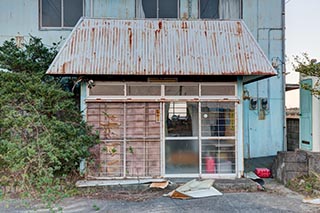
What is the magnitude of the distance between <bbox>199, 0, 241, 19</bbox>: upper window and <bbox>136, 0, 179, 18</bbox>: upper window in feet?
3.37

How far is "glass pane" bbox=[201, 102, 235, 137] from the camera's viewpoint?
8.12 m

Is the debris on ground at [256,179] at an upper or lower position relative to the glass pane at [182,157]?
lower

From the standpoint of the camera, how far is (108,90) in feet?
26.5

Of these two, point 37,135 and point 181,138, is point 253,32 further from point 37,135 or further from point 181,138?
point 37,135

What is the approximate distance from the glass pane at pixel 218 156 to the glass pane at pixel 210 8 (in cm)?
514

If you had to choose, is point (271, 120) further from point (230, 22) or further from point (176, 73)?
point (176, 73)

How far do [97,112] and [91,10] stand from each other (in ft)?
15.1

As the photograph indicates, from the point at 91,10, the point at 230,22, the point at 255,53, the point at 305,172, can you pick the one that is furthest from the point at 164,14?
the point at 305,172

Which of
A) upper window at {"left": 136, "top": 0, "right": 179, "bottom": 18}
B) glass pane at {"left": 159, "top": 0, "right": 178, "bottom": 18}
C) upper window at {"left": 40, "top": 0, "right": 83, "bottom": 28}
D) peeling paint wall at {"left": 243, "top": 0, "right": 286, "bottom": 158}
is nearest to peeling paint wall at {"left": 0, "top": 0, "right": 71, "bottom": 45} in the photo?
upper window at {"left": 40, "top": 0, "right": 83, "bottom": 28}

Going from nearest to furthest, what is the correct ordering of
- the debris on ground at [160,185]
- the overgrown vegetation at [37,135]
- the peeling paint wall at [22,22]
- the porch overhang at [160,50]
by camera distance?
the overgrown vegetation at [37,135] → the debris on ground at [160,185] → the porch overhang at [160,50] → the peeling paint wall at [22,22]

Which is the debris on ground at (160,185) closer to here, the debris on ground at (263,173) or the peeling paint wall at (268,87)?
the debris on ground at (263,173)

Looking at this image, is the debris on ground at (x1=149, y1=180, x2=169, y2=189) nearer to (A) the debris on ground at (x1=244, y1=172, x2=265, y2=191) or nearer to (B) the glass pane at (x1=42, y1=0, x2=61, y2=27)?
(A) the debris on ground at (x1=244, y1=172, x2=265, y2=191)

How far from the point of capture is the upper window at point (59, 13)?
11.0 m

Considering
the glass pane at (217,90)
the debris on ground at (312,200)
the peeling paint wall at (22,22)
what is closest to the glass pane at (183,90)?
the glass pane at (217,90)
